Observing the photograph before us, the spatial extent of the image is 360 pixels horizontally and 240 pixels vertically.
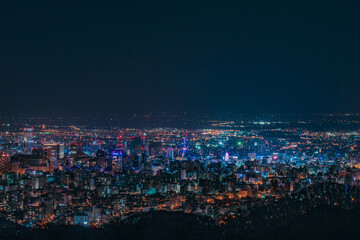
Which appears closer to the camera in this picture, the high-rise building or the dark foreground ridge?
the dark foreground ridge

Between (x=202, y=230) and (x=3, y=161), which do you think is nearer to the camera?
(x=202, y=230)

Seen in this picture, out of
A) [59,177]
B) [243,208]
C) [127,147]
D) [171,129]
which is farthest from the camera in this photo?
[171,129]

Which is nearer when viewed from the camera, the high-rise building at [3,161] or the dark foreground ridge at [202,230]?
the dark foreground ridge at [202,230]

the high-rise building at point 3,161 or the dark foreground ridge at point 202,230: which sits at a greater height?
the dark foreground ridge at point 202,230

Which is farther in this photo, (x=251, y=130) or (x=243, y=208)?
(x=251, y=130)

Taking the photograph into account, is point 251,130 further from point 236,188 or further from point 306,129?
point 236,188

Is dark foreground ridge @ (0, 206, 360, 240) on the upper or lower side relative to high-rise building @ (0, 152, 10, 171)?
upper

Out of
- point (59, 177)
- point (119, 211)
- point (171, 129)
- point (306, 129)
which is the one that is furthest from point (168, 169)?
point (171, 129)

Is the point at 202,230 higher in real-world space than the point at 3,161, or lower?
higher
